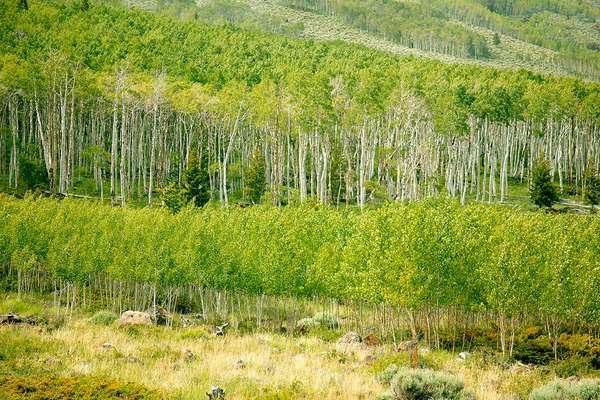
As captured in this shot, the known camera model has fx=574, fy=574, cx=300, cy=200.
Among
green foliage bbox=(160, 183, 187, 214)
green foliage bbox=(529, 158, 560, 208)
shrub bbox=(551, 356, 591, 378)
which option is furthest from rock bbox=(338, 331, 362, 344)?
green foliage bbox=(529, 158, 560, 208)

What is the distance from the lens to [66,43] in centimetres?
10262

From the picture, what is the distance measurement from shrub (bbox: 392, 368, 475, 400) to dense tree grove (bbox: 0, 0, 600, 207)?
155 feet

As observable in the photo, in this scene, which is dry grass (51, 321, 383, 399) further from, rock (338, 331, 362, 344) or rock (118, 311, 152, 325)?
rock (118, 311, 152, 325)

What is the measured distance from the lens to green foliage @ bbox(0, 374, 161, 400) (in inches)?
832

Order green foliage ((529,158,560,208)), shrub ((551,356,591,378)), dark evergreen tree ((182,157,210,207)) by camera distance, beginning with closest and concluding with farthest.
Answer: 1. shrub ((551,356,591,378))
2. dark evergreen tree ((182,157,210,207))
3. green foliage ((529,158,560,208))

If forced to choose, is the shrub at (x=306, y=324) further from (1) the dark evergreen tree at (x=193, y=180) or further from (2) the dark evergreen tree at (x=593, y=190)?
(2) the dark evergreen tree at (x=593, y=190)

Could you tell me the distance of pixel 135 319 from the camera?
41.9 meters

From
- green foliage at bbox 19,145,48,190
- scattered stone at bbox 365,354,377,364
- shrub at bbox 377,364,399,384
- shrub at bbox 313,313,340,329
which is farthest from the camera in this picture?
green foliage at bbox 19,145,48,190

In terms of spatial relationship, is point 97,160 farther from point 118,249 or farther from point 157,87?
point 118,249

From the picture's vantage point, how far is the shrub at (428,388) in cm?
2241

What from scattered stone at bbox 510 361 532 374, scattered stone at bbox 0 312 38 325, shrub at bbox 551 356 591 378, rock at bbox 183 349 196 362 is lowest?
shrub at bbox 551 356 591 378

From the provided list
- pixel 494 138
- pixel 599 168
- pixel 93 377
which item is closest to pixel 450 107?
pixel 494 138

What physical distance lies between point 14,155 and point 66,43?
32.2 meters

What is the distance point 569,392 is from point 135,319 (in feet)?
96.8
